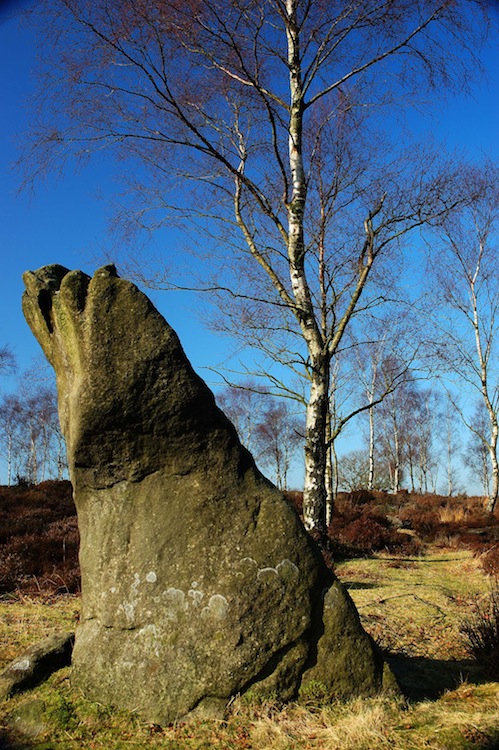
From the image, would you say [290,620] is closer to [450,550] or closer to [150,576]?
[150,576]

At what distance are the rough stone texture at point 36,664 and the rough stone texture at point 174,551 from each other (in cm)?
36

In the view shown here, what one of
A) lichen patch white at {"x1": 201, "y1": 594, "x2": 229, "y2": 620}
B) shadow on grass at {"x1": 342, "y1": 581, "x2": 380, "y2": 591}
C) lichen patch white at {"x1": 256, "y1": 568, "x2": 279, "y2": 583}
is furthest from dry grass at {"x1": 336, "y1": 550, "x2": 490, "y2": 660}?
lichen patch white at {"x1": 201, "y1": 594, "x2": 229, "y2": 620}

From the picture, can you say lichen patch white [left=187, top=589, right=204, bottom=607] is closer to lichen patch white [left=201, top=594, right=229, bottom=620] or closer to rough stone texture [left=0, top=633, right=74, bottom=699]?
lichen patch white [left=201, top=594, right=229, bottom=620]

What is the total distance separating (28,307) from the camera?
14.2 ft

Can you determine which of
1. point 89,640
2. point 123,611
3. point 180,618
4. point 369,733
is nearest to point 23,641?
point 89,640

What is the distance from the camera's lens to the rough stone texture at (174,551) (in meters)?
3.39

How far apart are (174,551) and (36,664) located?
131cm

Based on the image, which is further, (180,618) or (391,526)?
(391,526)

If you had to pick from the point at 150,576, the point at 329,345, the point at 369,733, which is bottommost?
the point at 369,733

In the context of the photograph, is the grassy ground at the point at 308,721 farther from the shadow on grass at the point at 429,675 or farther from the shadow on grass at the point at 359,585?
the shadow on grass at the point at 359,585

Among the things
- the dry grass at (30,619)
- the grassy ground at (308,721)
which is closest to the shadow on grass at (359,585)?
the grassy ground at (308,721)

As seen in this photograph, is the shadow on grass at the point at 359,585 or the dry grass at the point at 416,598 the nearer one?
the dry grass at the point at 416,598

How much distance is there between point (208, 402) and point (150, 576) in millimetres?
1186

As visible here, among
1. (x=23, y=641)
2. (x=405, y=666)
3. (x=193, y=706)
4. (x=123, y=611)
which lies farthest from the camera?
(x=23, y=641)
